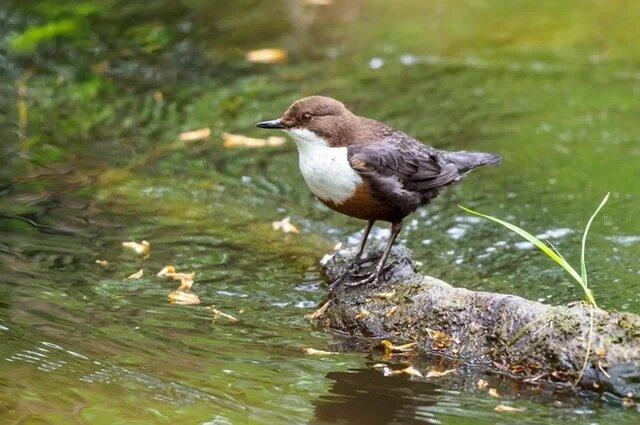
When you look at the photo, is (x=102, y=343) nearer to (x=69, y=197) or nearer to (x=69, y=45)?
(x=69, y=197)

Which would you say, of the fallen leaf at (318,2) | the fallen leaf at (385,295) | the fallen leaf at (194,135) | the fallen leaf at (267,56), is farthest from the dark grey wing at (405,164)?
the fallen leaf at (318,2)

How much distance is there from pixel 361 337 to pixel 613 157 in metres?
3.35

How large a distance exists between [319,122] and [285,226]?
155 cm

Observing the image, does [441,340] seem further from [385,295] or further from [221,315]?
[221,315]

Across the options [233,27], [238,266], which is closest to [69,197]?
[238,266]

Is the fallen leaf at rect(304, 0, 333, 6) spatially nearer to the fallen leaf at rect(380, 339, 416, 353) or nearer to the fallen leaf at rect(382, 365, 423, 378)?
the fallen leaf at rect(380, 339, 416, 353)

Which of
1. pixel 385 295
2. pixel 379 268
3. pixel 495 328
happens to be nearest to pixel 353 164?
pixel 379 268

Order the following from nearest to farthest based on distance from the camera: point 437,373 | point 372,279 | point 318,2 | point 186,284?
point 437,373, point 372,279, point 186,284, point 318,2

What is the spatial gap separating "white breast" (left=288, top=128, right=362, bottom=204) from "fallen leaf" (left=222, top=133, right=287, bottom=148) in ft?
9.58

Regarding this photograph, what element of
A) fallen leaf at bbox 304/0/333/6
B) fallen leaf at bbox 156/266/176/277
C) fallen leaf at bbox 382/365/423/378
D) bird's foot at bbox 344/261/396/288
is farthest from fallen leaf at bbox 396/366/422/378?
fallen leaf at bbox 304/0/333/6

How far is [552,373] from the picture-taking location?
3812 mm

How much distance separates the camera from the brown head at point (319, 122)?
4566 millimetres

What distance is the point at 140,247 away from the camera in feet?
17.9

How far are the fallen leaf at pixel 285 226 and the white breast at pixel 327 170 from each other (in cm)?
143
